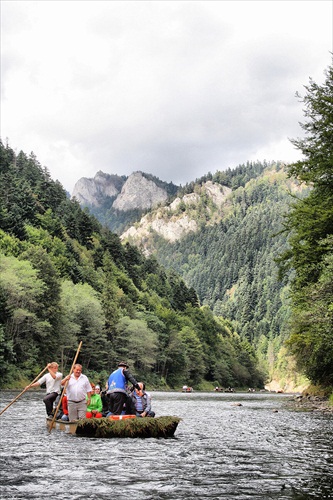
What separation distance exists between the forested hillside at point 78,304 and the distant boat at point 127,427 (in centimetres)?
4809

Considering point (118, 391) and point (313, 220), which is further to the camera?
point (313, 220)

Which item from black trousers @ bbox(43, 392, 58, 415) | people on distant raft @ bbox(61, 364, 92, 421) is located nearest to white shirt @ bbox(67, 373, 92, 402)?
people on distant raft @ bbox(61, 364, 92, 421)

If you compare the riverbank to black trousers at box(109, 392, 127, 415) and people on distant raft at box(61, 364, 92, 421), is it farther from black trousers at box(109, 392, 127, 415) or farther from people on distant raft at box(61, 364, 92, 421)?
people on distant raft at box(61, 364, 92, 421)

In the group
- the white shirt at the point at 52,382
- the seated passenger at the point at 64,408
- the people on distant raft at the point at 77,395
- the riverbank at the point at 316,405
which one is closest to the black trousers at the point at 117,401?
the people on distant raft at the point at 77,395

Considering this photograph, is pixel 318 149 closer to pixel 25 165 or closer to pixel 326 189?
pixel 326 189

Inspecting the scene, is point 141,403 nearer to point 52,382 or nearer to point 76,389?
point 76,389

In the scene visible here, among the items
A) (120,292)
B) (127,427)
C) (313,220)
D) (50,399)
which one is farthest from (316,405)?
(120,292)

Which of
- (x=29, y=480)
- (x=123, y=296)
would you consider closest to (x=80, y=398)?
(x=29, y=480)

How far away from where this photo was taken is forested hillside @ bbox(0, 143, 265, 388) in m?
84.0

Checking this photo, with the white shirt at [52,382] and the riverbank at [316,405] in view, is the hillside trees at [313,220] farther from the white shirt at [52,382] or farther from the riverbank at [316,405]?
the white shirt at [52,382]

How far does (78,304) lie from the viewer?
101750mm

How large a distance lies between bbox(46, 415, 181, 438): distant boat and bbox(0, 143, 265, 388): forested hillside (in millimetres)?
48095

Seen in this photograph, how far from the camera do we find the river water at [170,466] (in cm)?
1149

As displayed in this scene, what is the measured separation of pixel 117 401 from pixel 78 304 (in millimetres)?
78446
